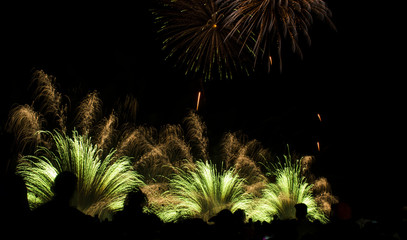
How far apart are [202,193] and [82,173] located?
23.2ft

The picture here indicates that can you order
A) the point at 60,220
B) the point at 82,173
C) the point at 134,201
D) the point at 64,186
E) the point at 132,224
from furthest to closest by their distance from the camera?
the point at 82,173, the point at 134,201, the point at 132,224, the point at 64,186, the point at 60,220

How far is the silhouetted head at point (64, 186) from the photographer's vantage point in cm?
332

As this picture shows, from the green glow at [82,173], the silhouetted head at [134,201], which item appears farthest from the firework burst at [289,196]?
the silhouetted head at [134,201]

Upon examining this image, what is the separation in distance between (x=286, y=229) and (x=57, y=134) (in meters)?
12.2

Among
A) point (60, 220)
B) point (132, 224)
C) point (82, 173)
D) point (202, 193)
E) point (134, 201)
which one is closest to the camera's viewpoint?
point (60, 220)

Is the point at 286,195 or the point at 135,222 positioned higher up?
the point at 286,195

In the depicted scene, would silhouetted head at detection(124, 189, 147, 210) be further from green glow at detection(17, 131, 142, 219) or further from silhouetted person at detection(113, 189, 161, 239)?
green glow at detection(17, 131, 142, 219)

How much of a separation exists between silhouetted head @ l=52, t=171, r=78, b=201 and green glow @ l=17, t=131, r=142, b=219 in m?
10.4

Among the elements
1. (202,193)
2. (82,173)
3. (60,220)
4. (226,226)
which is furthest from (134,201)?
(202,193)

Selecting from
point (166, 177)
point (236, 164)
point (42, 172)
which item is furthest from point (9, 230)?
point (236, 164)

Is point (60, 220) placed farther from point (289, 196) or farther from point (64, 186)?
point (289, 196)

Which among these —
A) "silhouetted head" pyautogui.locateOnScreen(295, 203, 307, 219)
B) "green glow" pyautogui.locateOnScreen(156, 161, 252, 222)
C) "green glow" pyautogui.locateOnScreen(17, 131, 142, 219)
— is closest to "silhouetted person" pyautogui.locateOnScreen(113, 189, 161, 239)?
"silhouetted head" pyautogui.locateOnScreen(295, 203, 307, 219)

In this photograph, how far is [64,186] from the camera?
338 centimetres

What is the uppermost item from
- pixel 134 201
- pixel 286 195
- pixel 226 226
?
pixel 286 195
